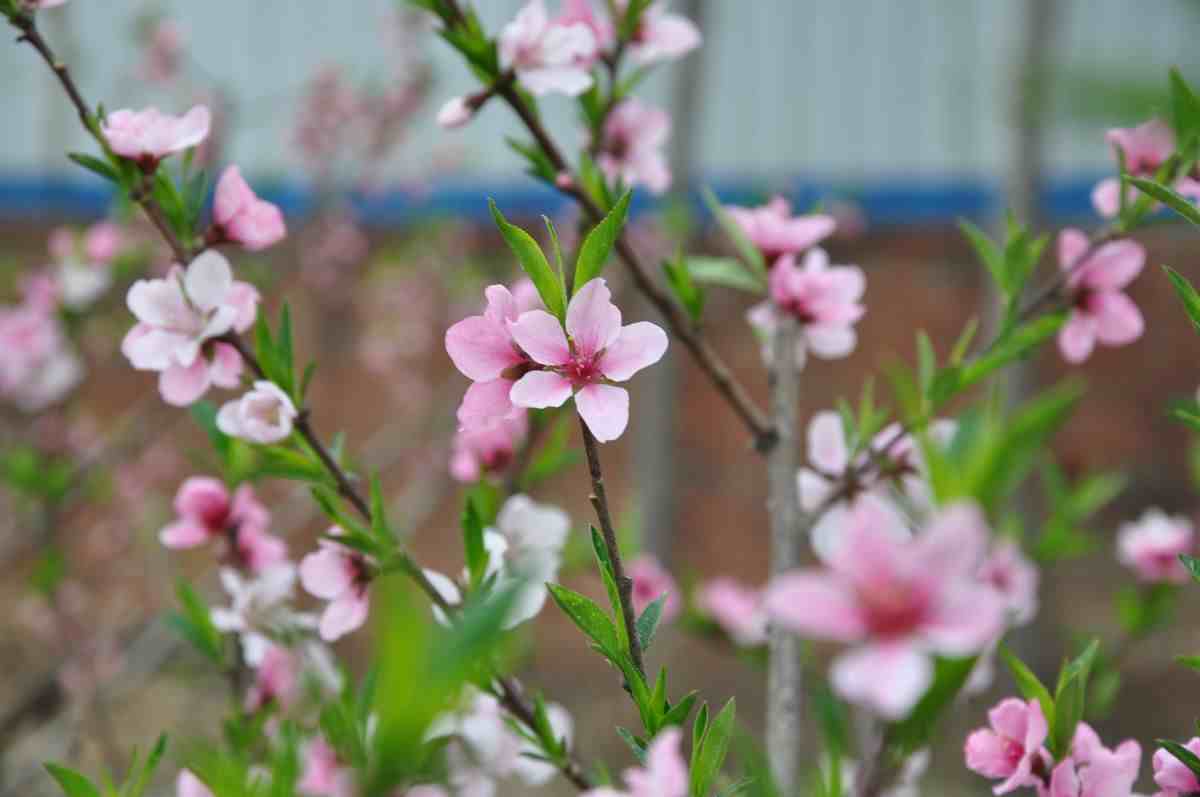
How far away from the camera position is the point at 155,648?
1534 mm

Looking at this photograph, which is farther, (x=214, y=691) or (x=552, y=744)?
(x=214, y=691)

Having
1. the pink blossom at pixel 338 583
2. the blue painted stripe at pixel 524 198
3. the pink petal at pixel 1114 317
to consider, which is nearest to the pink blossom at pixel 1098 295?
the pink petal at pixel 1114 317

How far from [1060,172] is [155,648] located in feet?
6.36

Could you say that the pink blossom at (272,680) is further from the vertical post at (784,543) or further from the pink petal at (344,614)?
the vertical post at (784,543)

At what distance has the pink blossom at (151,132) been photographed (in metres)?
0.44

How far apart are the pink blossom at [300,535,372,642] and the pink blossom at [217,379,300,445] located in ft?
0.15

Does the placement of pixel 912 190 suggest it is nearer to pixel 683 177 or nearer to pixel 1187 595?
pixel 683 177

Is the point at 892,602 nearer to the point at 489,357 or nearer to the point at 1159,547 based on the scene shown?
the point at 489,357

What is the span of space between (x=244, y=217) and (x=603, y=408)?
229 millimetres

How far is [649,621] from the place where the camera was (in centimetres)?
39

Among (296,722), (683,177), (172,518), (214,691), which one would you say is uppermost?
(296,722)

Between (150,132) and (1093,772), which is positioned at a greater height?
(150,132)

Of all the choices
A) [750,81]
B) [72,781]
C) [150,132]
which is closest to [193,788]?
[72,781]

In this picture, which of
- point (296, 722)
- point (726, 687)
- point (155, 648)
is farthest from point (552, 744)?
point (726, 687)
